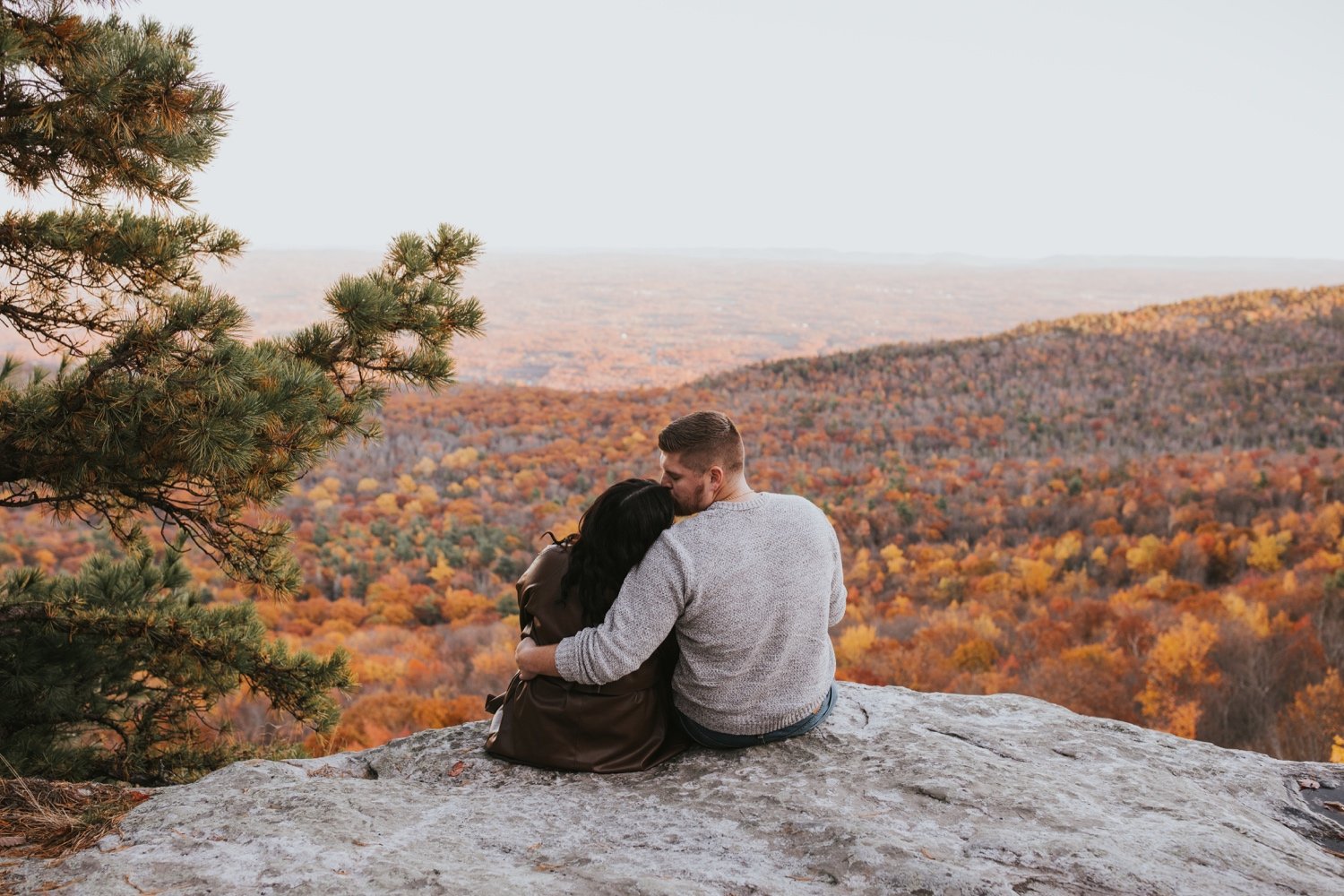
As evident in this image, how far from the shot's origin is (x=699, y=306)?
327 feet

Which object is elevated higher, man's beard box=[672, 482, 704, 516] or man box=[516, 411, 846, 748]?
man's beard box=[672, 482, 704, 516]

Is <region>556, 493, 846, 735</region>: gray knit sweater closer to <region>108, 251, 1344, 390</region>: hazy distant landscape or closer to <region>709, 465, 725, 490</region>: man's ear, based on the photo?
<region>709, 465, 725, 490</region>: man's ear

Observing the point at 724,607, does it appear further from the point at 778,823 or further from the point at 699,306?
the point at 699,306

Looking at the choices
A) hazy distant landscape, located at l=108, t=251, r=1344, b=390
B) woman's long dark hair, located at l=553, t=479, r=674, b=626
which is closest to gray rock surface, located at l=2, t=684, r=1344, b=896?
woman's long dark hair, located at l=553, t=479, r=674, b=626

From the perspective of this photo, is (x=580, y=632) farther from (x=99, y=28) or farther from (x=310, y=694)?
(x=99, y=28)

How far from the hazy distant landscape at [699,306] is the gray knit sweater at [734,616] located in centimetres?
2686

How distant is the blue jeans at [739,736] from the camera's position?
332 centimetres

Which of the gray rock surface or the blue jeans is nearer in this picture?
the gray rock surface

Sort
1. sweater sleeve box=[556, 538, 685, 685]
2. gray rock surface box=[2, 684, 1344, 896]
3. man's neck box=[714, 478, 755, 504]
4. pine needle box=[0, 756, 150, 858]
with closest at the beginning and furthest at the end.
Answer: gray rock surface box=[2, 684, 1344, 896] < pine needle box=[0, 756, 150, 858] < sweater sleeve box=[556, 538, 685, 685] < man's neck box=[714, 478, 755, 504]

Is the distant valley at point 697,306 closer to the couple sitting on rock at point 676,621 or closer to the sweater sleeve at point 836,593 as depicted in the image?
the sweater sleeve at point 836,593

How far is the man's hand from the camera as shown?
3094 mm

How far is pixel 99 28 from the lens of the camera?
3252mm

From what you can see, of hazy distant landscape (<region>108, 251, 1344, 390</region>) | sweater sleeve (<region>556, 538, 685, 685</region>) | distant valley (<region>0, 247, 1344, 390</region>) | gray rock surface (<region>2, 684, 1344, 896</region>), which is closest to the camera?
gray rock surface (<region>2, 684, 1344, 896</region>)

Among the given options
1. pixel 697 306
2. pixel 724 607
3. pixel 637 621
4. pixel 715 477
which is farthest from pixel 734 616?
pixel 697 306
